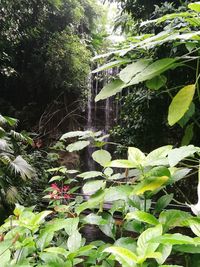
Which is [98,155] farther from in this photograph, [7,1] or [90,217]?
[7,1]

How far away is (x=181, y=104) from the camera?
60cm

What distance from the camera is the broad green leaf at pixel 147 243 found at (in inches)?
16.4

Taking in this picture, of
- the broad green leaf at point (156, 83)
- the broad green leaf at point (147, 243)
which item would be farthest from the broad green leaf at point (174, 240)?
the broad green leaf at point (156, 83)

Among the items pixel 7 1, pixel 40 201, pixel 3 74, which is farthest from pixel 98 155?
pixel 3 74

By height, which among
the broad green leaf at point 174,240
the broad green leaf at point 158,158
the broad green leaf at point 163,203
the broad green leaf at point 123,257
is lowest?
the broad green leaf at point 163,203

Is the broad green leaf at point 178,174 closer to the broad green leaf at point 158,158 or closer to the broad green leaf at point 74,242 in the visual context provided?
the broad green leaf at point 158,158

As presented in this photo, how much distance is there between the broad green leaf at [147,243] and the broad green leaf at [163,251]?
0.02m

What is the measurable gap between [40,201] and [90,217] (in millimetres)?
3734

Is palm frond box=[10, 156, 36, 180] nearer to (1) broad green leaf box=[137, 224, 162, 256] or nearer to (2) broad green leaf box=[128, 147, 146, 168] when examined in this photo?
(2) broad green leaf box=[128, 147, 146, 168]

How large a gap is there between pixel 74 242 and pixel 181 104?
13.8 inches

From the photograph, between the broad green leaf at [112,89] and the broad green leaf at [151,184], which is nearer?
the broad green leaf at [151,184]

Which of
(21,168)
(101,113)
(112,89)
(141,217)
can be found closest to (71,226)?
(141,217)

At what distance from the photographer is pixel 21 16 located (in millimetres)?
6141

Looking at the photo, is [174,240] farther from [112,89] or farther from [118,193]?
[112,89]
